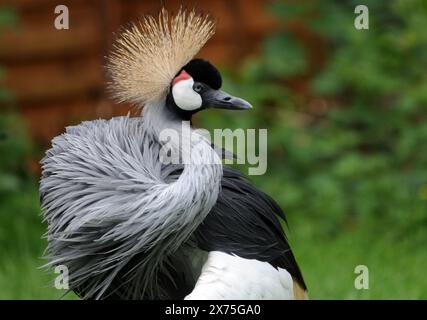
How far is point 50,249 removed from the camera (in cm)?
228

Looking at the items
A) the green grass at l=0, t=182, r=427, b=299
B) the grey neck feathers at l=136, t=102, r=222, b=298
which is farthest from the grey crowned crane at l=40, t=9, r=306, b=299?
the green grass at l=0, t=182, r=427, b=299

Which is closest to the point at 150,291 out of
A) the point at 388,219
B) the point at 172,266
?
the point at 172,266

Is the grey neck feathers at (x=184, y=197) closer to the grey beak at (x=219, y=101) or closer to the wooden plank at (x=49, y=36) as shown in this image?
the grey beak at (x=219, y=101)

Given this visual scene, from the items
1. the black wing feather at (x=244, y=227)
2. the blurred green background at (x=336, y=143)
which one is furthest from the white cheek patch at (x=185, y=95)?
the blurred green background at (x=336, y=143)

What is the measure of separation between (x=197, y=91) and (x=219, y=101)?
0.25ft

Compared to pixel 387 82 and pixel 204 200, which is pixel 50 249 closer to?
pixel 204 200

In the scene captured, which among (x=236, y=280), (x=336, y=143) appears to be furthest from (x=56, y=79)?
(x=236, y=280)

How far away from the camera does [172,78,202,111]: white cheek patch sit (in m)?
2.26

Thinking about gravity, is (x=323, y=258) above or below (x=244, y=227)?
below

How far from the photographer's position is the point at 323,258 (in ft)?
12.7

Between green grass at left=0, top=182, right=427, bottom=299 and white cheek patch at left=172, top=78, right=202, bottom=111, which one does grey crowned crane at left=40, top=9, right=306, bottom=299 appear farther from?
green grass at left=0, top=182, right=427, bottom=299

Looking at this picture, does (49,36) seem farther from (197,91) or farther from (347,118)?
(197,91)

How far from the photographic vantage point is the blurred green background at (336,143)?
3.97 m
